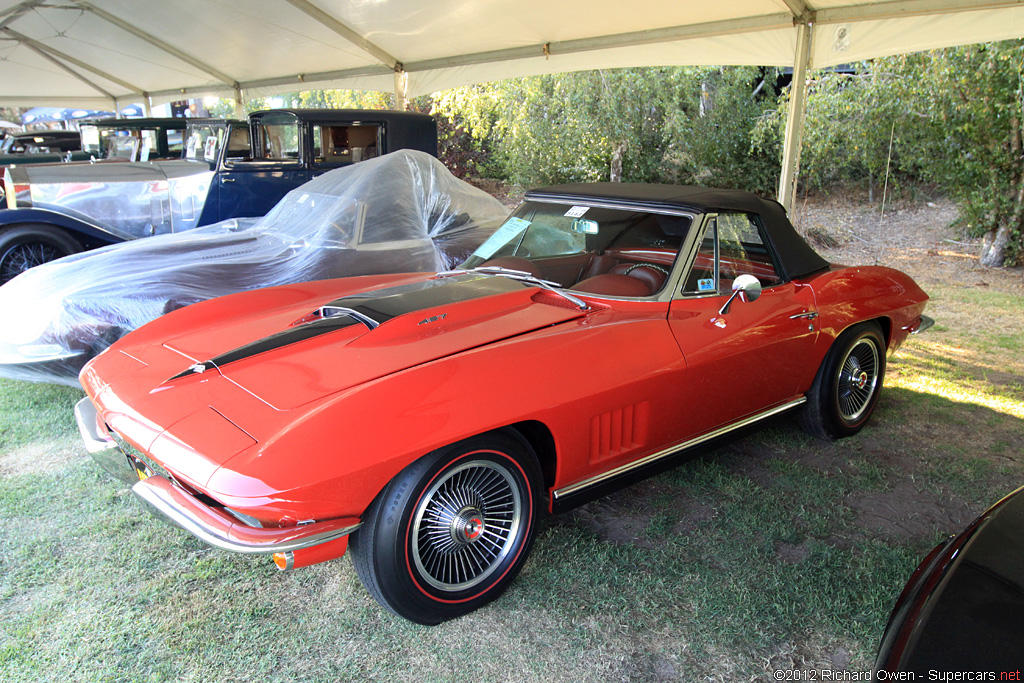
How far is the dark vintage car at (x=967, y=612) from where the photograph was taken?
54.8 inches

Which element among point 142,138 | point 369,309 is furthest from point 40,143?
point 369,309

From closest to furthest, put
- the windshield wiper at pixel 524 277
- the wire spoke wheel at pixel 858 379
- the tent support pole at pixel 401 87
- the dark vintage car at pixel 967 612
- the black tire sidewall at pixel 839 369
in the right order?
the dark vintage car at pixel 967 612
the windshield wiper at pixel 524 277
the black tire sidewall at pixel 839 369
the wire spoke wheel at pixel 858 379
the tent support pole at pixel 401 87

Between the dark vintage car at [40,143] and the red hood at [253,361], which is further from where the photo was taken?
the dark vintage car at [40,143]

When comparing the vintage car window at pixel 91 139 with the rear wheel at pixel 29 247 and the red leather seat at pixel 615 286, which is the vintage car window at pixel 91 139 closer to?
the rear wheel at pixel 29 247

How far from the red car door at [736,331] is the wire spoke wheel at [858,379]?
16.8 inches

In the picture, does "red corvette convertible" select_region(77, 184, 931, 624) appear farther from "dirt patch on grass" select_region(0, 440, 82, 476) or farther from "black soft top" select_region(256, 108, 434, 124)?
"black soft top" select_region(256, 108, 434, 124)

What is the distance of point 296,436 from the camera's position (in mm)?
2002

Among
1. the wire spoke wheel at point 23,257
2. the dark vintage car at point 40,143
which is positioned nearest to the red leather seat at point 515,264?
the wire spoke wheel at point 23,257

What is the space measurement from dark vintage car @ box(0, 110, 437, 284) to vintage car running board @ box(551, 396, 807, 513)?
5.26m

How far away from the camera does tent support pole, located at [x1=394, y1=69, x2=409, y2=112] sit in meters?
9.34

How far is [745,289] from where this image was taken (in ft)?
9.85

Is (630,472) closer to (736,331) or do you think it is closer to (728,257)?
(736,331)

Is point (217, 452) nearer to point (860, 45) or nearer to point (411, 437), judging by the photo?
point (411, 437)

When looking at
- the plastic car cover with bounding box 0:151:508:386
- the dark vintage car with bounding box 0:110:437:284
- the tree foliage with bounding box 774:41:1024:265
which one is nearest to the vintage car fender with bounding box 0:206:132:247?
the dark vintage car with bounding box 0:110:437:284
